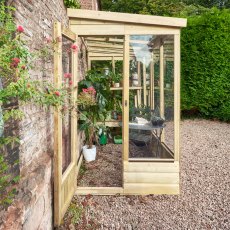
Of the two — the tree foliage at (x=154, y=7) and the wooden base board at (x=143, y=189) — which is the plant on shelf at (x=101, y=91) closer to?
the wooden base board at (x=143, y=189)

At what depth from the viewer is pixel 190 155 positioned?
566cm

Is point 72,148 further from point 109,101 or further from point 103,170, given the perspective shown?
point 109,101

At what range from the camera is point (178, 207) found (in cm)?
336

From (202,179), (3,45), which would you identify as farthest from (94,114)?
(3,45)

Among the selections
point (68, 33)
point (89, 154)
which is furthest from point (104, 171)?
point (68, 33)

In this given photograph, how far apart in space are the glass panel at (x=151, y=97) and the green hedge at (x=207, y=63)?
538cm

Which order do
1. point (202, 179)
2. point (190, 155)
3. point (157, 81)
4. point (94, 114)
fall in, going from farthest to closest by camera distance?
point (190, 155), point (94, 114), point (202, 179), point (157, 81)

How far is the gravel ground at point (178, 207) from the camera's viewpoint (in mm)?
2977

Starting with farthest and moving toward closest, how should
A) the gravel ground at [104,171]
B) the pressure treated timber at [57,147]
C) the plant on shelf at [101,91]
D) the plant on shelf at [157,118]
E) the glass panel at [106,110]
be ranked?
the plant on shelf at [101,91] < the glass panel at [106,110] < the gravel ground at [104,171] < the plant on shelf at [157,118] < the pressure treated timber at [57,147]

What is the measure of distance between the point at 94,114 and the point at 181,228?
2.81 m

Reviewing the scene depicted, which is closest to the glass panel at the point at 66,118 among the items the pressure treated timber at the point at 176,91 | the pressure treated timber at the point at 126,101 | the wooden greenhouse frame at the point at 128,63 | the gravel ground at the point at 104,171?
the wooden greenhouse frame at the point at 128,63

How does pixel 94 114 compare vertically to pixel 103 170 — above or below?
above

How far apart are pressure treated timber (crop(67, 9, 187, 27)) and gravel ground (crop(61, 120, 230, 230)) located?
2.44 metres

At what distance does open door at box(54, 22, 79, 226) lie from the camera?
2.58 meters
